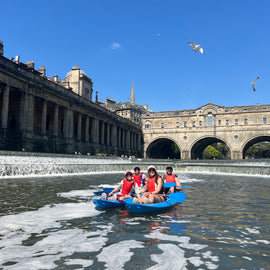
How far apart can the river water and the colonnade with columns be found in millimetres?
22093

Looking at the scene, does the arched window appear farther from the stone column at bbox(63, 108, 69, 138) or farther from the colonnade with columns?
the stone column at bbox(63, 108, 69, 138)

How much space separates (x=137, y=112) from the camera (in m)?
89.2

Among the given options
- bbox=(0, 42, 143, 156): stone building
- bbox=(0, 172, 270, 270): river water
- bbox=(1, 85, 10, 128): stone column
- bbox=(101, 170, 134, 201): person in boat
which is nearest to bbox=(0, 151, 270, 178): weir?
bbox=(0, 42, 143, 156): stone building

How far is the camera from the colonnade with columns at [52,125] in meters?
28.9

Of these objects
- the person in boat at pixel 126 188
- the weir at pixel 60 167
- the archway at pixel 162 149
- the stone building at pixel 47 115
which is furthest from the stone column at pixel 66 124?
the archway at pixel 162 149

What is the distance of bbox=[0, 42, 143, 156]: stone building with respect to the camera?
90.6 feet

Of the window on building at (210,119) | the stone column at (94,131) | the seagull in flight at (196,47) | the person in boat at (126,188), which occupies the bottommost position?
the person in boat at (126,188)

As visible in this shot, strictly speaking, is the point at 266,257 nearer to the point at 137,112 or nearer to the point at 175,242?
the point at 175,242

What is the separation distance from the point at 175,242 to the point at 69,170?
1818 centimetres

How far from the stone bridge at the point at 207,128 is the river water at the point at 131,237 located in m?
54.0

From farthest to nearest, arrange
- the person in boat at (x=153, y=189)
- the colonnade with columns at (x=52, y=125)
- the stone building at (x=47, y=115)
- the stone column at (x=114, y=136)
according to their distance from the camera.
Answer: the stone column at (x=114, y=136) < the colonnade with columns at (x=52, y=125) < the stone building at (x=47, y=115) < the person in boat at (x=153, y=189)

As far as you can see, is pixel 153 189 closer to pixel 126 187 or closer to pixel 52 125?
pixel 126 187

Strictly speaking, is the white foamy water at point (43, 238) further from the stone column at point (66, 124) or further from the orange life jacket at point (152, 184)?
the stone column at point (66, 124)

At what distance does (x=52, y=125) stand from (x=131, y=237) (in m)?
39.6
